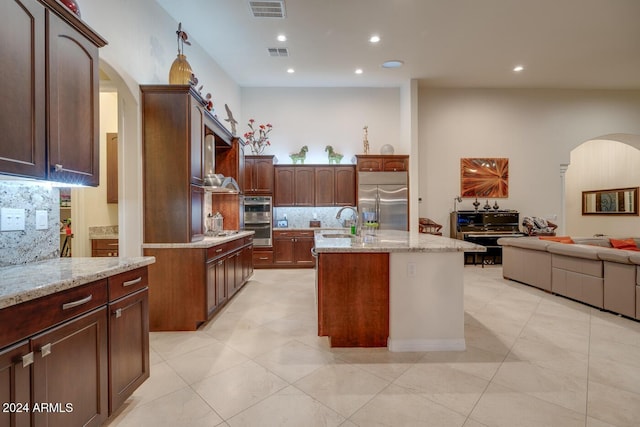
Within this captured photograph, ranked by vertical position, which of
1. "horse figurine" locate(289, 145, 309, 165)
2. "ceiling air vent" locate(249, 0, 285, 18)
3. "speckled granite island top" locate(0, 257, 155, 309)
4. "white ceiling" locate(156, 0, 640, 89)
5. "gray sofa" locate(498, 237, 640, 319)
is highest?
"white ceiling" locate(156, 0, 640, 89)

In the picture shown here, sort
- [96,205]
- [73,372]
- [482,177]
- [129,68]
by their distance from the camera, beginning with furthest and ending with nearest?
[482,177] < [96,205] < [129,68] < [73,372]

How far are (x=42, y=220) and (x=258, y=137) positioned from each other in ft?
17.2

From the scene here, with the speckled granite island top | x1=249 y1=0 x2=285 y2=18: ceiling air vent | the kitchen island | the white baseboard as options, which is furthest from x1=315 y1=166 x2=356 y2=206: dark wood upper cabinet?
the speckled granite island top

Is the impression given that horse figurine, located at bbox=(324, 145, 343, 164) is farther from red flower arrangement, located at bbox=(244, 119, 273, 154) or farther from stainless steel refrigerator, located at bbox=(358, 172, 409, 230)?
red flower arrangement, located at bbox=(244, 119, 273, 154)

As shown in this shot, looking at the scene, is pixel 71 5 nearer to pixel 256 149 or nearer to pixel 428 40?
pixel 428 40

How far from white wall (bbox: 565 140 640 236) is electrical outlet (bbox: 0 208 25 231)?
38.3 ft

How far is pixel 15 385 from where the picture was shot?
114 centimetres

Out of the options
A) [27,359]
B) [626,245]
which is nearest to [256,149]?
[27,359]

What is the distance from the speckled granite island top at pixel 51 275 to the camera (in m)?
1.20

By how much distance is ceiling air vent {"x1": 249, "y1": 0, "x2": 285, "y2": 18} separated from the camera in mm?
3884

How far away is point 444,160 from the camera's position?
7.07 meters

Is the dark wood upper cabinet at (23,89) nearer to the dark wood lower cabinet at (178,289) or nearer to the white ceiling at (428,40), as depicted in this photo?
the dark wood lower cabinet at (178,289)

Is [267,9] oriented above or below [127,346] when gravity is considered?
above

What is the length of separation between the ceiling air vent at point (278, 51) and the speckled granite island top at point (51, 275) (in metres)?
A: 4.36
